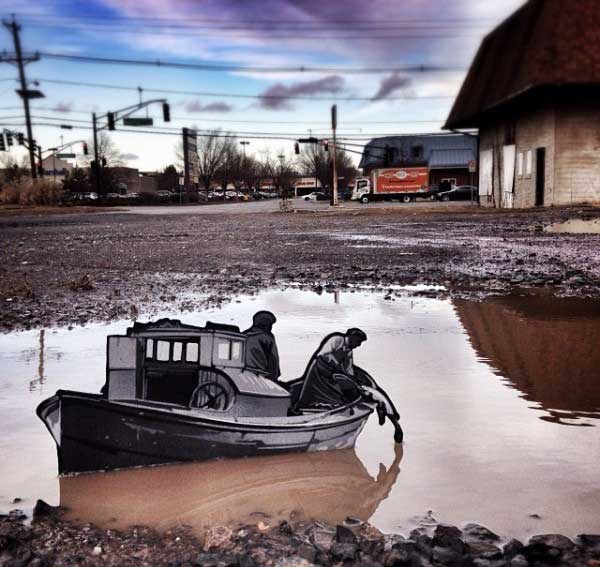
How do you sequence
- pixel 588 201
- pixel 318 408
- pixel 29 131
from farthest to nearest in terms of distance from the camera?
pixel 29 131 → pixel 588 201 → pixel 318 408

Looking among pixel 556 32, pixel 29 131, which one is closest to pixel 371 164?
pixel 29 131

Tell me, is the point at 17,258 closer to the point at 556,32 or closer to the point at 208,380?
the point at 208,380

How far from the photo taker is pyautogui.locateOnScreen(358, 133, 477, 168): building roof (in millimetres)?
79875

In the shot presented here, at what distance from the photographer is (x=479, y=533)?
97.7 inches

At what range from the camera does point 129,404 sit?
2.86 metres

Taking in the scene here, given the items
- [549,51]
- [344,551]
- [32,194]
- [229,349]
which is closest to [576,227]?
[549,51]

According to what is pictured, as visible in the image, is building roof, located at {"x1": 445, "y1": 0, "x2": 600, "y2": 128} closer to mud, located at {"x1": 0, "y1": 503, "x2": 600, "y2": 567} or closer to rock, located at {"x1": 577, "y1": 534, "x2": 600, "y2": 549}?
rock, located at {"x1": 577, "y1": 534, "x2": 600, "y2": 549}

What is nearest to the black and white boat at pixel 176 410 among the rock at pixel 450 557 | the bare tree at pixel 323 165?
the rock at pixel 450 557

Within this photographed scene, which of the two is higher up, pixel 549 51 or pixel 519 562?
pixel 549 51

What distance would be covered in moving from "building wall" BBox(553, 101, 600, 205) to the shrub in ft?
125

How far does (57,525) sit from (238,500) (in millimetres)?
726

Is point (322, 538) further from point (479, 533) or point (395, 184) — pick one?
point (395, 184)

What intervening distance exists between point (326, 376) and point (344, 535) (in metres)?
0.87

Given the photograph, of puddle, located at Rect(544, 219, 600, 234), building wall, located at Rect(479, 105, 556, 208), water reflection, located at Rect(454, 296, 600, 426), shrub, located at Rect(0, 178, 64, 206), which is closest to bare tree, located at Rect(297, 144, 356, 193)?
shrub, located at Rect(0, 178, 64, 206)
